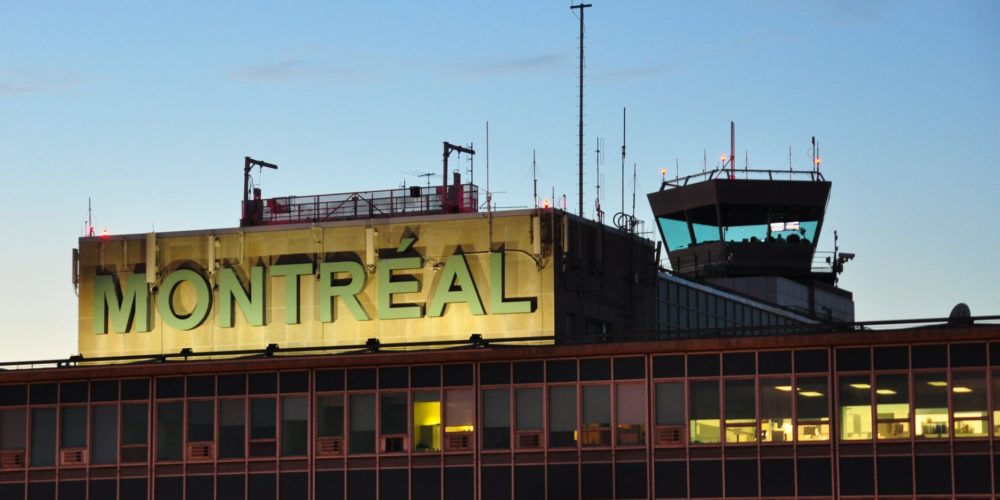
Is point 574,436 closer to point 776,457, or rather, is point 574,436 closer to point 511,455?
point 511,455

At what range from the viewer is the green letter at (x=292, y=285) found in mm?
89625

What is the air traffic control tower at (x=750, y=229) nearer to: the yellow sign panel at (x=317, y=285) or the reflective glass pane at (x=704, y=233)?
the reflective glass pane at (x=704, y=233)

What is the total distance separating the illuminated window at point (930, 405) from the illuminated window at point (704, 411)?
22.2 ft

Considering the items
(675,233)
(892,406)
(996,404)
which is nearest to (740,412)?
(892,406)

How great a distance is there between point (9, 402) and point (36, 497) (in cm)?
382

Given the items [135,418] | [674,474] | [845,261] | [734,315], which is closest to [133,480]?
[135,418]

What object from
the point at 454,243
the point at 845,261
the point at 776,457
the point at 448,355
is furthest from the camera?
the point at 845,261

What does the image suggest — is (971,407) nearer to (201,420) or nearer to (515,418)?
(515,418)

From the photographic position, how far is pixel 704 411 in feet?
234

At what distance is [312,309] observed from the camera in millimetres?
89625

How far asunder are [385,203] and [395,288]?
5686 millimetres

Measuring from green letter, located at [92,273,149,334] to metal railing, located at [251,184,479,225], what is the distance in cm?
714

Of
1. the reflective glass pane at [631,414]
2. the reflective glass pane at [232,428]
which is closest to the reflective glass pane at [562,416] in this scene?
the reflective glass pane at [631,414]

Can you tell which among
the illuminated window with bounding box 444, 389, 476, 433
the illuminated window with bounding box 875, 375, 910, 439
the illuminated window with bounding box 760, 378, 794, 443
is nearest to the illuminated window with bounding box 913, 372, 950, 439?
the illuminated window with bounding box 875, 375, 910, 439
